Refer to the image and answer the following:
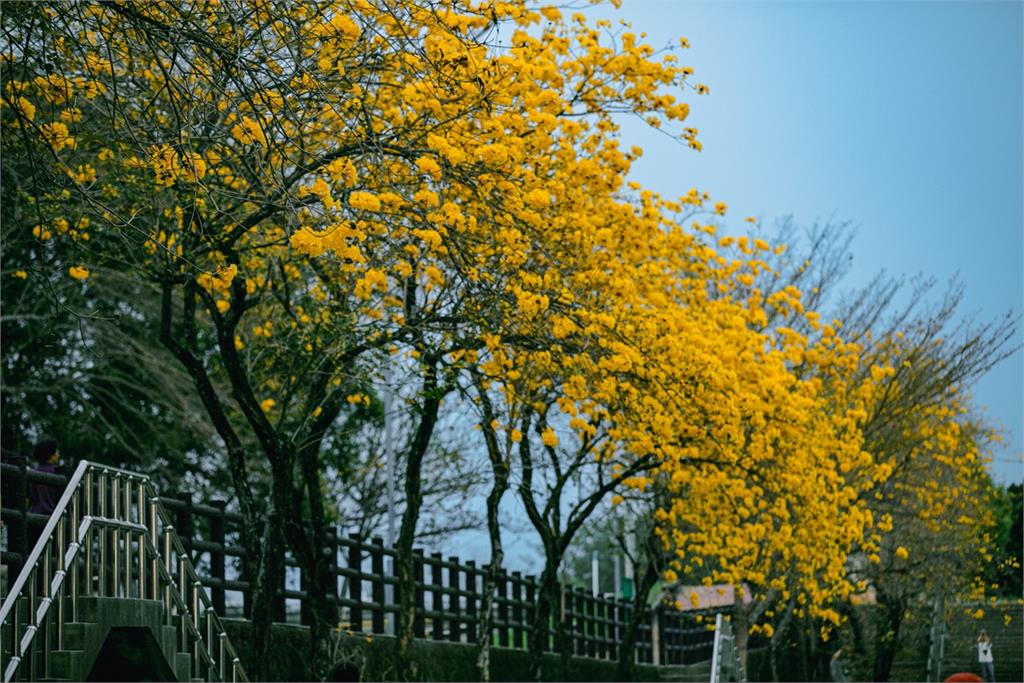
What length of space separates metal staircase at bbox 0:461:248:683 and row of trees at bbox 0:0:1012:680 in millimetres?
1162

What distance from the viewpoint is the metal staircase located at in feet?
25.7

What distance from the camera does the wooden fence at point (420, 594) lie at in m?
9.65

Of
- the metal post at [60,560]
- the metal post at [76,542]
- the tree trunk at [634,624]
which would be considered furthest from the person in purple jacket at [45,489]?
the tree trunk at [634,624]

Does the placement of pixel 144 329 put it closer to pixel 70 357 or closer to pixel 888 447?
pixel 70 357

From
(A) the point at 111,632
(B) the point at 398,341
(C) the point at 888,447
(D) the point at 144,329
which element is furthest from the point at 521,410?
(D) the point at 144,329

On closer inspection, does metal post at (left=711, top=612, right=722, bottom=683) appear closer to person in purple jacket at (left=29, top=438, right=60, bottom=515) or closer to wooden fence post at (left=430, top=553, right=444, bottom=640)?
wooden fence post at (left=430, top=553, right=444, bottom=640)

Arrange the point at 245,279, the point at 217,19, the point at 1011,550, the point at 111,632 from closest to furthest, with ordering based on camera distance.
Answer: the point at 217,19 < the point at 111,632 < the point at 245,279 < the point at 1011,550

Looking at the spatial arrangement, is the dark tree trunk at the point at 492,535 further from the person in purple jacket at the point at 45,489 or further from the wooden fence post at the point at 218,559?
the person in purple jacket at the point at 45,489

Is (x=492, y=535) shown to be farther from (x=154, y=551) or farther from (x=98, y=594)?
(x=98, y=594)

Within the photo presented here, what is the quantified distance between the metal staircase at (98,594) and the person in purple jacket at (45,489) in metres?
0.67

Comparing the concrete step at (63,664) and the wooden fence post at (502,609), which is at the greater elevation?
the wooden fence post at (502,609)

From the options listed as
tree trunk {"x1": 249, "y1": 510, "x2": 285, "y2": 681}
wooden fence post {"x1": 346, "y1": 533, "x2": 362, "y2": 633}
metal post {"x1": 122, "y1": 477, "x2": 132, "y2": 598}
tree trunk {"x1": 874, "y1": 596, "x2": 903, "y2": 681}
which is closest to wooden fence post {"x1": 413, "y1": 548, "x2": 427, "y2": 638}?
wooden fence post {"x1": 346, "y1": 533, "x2": 362, "y2": 633}

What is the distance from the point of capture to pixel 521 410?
14539 millimetres

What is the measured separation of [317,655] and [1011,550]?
18.3m
